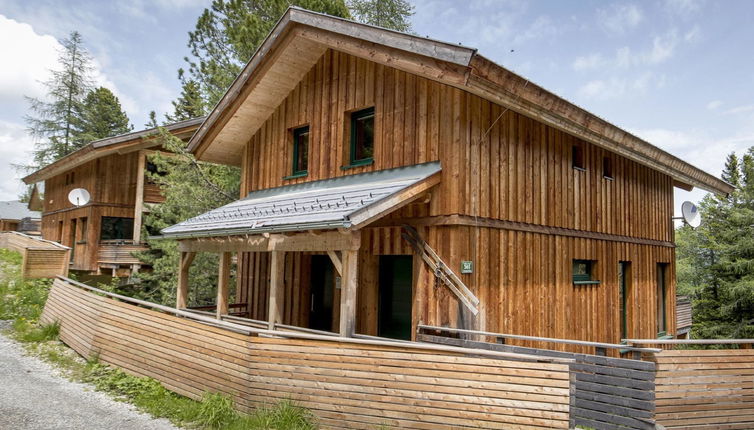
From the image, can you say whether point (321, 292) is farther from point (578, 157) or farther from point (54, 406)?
point (578, 157)

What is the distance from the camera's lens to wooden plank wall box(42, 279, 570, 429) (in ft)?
17.4

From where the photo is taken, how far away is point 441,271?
311 inches

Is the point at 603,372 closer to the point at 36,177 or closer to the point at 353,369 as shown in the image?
the point at 353,369

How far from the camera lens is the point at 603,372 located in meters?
6.16

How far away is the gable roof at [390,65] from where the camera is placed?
726 centimetres

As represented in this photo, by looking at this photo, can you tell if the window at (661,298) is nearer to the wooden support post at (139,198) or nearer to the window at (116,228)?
the wooden support post at (139,198)

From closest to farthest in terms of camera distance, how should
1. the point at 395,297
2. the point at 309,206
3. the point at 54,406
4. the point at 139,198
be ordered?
the point at 54,406
the point at 309,206
the point at 395,297
the point at 139,198

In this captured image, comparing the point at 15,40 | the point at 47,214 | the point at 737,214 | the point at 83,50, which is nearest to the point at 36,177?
the point at 47,214

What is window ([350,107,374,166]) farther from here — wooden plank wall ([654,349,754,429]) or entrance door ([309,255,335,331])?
wooden plank wall ([654,349,754,429])

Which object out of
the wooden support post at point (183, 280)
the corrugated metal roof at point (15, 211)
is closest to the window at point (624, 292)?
the wooden support post at point (183, 280)

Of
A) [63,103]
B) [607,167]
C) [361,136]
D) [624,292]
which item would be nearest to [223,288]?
[361,136]

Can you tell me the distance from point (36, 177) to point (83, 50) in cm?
1263

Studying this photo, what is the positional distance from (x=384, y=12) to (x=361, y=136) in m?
20.3

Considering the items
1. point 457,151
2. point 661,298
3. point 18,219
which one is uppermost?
point 18,219
